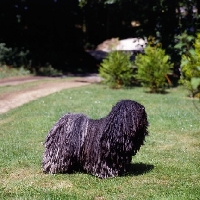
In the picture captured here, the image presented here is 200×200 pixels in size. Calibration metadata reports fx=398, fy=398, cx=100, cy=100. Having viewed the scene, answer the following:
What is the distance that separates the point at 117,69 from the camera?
62.6 ft

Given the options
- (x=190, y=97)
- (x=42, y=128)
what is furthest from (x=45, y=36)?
(x=42, y=128)

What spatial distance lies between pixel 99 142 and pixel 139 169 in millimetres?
1201

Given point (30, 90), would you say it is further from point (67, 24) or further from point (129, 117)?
point (67, 24)

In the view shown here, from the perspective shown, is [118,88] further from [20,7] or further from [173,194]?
[173,194]

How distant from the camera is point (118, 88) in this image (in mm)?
19500

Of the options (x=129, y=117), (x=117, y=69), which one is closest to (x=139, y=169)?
(x=129, y=117)

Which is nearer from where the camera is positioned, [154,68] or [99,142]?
[99,142]

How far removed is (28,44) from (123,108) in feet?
76.9

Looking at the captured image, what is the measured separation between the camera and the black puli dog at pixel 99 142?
6512 mm

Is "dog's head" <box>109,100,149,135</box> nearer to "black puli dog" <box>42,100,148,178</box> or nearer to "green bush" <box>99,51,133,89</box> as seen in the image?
"black puli dog" <box>42,100,148,178</box>

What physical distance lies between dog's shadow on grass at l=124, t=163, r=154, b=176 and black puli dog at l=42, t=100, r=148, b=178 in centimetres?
27

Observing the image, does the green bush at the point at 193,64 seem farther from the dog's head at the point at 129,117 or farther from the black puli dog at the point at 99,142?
the black puli dog at the point at 99,142

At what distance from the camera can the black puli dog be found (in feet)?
21.4

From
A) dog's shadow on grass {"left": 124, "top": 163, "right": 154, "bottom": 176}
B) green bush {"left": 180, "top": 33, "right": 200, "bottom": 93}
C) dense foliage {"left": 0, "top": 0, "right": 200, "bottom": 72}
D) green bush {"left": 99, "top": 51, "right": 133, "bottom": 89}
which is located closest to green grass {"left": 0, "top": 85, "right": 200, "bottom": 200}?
dog's shadow on grass {"left": 124, "top": 163, "right": 154, "bottom": 176}
